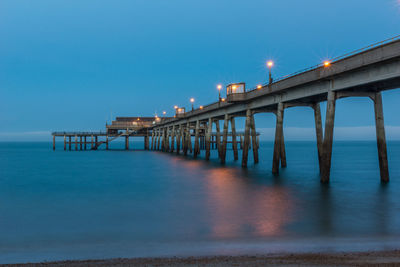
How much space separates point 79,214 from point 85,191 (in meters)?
9.41

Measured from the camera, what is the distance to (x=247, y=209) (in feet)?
63.5

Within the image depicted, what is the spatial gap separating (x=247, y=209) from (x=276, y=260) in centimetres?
972

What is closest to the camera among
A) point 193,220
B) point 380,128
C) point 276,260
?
point 276,260

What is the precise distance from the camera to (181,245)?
1251cm

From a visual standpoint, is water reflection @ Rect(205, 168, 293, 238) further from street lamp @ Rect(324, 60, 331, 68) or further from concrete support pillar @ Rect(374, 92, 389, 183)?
street lamp @ Rect(324, 60, 331, 68)

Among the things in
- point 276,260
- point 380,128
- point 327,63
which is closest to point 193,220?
point 276,260

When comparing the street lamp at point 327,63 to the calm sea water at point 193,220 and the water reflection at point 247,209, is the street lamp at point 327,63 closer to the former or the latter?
the calm sea water at point 193,220

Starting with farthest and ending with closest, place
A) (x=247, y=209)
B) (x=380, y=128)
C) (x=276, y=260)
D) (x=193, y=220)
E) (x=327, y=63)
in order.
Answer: (x=380, y=128) < (x=327, y=63) < (x=247, y=209) < (x=193, y=220) < (x=276, y=260)

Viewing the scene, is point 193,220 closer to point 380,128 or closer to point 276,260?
point 276,260

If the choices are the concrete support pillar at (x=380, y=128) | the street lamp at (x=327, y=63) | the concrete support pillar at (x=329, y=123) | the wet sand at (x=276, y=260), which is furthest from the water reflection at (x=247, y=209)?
the street lamp at (x=327, y=63)

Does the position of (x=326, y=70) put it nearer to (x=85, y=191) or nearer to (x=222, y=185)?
(x=222, y=185)

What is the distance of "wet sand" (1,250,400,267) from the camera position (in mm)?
9234

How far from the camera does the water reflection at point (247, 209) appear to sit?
14617 millimetres

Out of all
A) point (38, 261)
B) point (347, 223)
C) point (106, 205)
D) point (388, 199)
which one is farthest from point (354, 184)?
point (38, 261)
